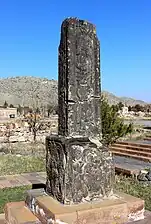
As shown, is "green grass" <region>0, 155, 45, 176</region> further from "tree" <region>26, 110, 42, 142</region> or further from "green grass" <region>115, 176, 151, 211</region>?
"tree" <region>26, 110, 42, 142</region>

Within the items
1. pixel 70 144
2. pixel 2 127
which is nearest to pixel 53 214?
pixel 70 144

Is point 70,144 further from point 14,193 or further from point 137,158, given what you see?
point 137,158

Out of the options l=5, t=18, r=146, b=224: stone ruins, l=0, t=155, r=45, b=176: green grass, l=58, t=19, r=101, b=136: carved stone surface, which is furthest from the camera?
l=0, t=155, r=45, b=176: green grass

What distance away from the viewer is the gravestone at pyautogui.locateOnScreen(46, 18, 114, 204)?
149 inches

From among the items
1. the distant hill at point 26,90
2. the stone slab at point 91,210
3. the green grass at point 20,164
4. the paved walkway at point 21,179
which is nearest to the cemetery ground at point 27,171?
the green grass at point 20,164

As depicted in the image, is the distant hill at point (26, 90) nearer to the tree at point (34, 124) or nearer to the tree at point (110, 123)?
the tree at point (34, 124)

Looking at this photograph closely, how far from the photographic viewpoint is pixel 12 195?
6.43 metres

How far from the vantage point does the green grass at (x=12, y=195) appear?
6.04m

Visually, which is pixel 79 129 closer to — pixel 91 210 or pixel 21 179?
pixel 91 210

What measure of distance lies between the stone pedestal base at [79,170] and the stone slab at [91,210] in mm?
107

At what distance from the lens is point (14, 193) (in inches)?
260

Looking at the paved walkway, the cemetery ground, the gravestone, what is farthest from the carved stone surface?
the paved walkway

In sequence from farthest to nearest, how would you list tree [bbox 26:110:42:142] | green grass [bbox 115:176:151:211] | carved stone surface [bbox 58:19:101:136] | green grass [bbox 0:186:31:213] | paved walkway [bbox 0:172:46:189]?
tree [bbox 26:110:42:142], paved walkway [bbox 0:172:46:189], green grass [bbox 115:176:151:211], green grass [bbox 0:186:31:213], carved stone surface [bbox 58:19:101:136]

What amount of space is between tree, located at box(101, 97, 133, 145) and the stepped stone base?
7.51 metres
